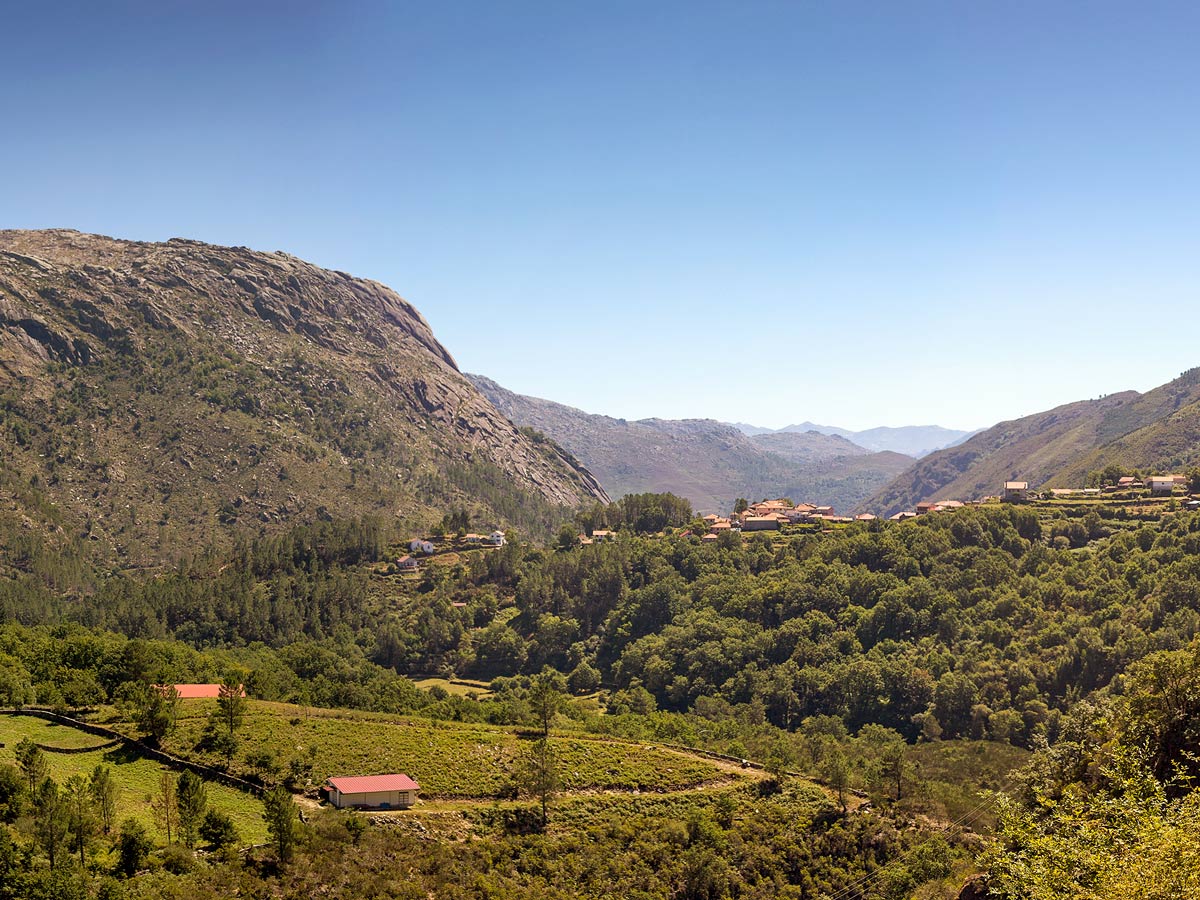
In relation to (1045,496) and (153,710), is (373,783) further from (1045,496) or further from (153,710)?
(1045,496)

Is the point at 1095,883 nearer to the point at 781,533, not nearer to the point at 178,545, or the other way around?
the point at 781,533

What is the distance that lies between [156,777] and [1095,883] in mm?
56550

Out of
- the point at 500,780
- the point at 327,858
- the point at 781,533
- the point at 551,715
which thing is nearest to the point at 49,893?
the point at 327,858

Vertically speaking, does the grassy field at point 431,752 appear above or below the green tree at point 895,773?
above

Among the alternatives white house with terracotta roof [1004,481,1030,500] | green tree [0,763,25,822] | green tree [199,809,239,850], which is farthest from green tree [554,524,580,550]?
green tree [0,763,25,822]

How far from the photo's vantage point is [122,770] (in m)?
59.7

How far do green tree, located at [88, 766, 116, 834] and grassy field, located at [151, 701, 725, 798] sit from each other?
44.6ft

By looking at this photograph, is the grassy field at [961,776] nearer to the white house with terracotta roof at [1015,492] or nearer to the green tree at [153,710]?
the green tree at [153,710]

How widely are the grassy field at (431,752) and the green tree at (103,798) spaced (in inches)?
535

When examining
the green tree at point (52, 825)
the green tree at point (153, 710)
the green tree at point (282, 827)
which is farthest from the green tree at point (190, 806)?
the green tree at point (153, 710)

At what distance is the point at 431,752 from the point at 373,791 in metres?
12.8

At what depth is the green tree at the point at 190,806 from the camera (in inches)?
1884

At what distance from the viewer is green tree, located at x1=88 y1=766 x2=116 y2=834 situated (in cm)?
4756

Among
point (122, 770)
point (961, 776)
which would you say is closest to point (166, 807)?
point (122, 770)
